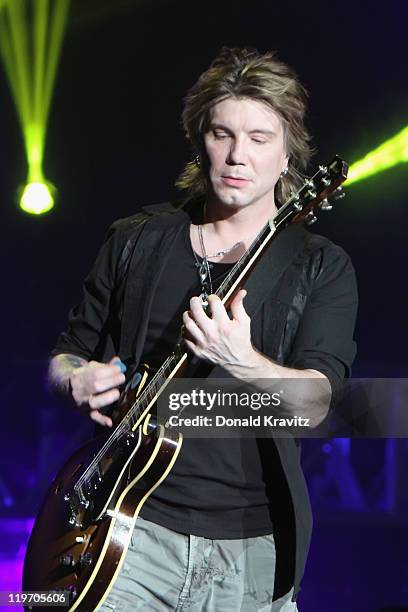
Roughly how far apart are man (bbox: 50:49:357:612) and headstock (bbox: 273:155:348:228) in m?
0.24

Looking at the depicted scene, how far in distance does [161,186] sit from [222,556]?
4363mm

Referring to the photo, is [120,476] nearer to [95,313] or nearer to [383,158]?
[95,313]

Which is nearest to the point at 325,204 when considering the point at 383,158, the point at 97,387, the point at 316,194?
the point at 316,194

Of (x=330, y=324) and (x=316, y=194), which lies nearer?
(x=316, y=194)

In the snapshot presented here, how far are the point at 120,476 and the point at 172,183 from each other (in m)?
4.29

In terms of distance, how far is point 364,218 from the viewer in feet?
19.9

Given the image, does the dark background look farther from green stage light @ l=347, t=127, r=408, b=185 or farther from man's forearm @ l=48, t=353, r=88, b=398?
man's forearm @ l=48, t=353, r=88, b=398

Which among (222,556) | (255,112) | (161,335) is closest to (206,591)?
(222,556)

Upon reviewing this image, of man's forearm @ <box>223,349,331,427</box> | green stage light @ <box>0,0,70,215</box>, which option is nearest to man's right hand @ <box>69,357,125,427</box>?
man's forearm @ <box>223,349,331,427</box>

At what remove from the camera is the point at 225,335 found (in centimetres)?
199

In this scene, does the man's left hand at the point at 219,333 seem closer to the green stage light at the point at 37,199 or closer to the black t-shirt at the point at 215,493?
the black t-shirt at the point at 215,493

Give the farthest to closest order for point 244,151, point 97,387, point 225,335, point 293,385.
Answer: point 244,151
point 97,387
point 293,385
point 225,335

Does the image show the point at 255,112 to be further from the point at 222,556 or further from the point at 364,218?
the point at 364,218

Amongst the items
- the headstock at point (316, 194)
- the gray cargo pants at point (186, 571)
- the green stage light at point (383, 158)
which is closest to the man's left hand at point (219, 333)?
the headstock at point (316, 194)
